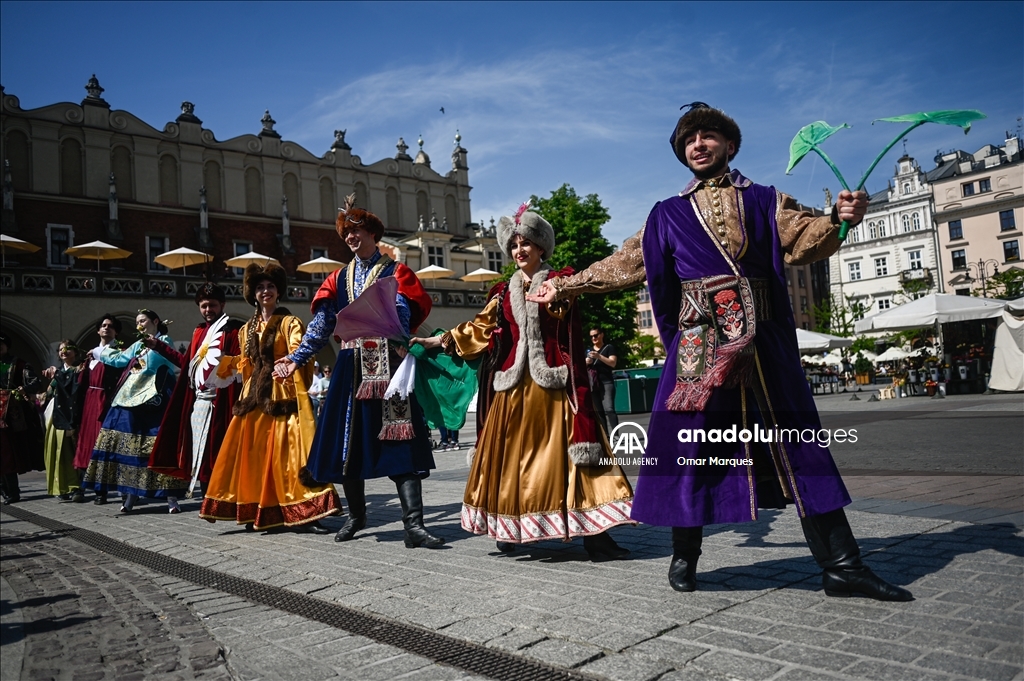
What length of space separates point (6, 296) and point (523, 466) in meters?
28.7

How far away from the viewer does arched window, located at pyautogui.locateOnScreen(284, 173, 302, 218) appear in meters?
40.8

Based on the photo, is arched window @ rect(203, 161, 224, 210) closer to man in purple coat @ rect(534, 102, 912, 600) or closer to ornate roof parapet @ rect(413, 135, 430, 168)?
ornate roof parapet @ rect(413, 135, 430, 168)

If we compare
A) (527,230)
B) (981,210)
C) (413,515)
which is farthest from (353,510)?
(981,210)

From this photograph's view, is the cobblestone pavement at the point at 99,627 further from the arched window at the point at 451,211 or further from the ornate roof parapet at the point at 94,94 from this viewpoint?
the arched window at the point at 451,211

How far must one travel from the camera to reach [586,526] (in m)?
4.34

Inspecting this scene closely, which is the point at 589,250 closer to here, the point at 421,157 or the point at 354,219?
the point at 421,157

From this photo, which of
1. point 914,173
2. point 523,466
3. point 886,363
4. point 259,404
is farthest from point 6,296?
point 914,173

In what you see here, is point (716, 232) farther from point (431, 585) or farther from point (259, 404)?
point (259, 404)

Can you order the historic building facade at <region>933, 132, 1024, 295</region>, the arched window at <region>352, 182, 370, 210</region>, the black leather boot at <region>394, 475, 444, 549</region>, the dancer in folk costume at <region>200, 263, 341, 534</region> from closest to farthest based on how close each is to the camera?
the black leather boot at <region>394, 475, 444, 549</region>, the dancer in folk costume at <region>200, 263, 341, 534</region>, the historic building facade at <region>933, 132, 1024, 295</region>, the arched window at <region>352, 182, 370, 210</region>

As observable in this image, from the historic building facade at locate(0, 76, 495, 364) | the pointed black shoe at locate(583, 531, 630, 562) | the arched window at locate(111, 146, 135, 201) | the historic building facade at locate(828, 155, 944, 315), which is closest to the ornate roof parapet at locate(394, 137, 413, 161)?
the historic building facade at locate(0, 76, 495, 364)

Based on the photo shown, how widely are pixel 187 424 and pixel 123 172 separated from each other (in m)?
33.0

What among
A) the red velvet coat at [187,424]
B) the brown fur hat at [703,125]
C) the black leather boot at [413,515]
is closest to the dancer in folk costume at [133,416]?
the red velvet coat at [187,424]

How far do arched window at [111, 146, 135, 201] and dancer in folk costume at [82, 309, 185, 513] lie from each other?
1203 inches

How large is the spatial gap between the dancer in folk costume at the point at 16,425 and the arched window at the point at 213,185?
97.5 feet
